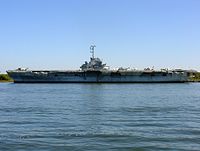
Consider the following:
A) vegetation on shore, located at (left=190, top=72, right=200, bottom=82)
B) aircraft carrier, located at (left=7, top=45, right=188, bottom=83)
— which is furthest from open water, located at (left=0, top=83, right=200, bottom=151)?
vegetation on shore, located at (left=190, top=72, right=200, bottom=82)

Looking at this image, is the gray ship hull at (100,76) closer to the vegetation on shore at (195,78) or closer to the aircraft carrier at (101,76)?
the aircraft carrier at (101,76)

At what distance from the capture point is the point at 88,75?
122 m

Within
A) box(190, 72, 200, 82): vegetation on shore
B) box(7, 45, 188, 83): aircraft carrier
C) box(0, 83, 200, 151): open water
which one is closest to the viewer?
box(0, 83, 200, 151): open water

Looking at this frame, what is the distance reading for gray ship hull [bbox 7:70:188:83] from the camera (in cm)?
12088

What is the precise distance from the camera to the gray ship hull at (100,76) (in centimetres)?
12088

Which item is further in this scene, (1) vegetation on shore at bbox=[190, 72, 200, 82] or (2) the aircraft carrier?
(1) vegetation on shore at bbox=[190, 72, 200, 82]

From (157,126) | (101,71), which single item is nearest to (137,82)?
(101,71)

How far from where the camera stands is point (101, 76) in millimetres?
121875

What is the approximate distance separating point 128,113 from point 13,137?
520 inches

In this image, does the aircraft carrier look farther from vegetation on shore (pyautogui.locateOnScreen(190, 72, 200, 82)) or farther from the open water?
the open water

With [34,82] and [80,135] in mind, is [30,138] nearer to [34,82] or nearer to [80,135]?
[80,135]

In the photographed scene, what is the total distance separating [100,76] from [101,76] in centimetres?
26

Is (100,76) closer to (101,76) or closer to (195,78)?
(101,76)

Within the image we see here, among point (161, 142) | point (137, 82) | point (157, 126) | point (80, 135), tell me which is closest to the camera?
point (161, 142)
